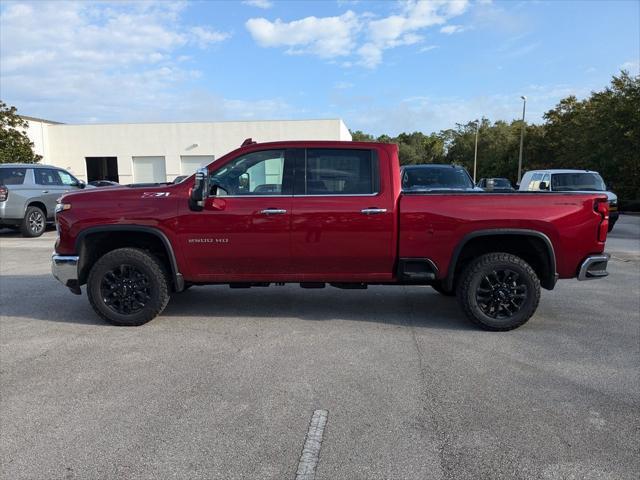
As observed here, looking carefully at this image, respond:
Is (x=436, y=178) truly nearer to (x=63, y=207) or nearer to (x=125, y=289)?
(x=125, y=289)

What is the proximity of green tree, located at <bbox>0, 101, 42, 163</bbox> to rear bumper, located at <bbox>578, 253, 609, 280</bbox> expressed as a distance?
30.9 m

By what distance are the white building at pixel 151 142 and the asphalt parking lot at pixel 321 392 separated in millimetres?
27845

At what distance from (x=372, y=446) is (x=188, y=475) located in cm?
107

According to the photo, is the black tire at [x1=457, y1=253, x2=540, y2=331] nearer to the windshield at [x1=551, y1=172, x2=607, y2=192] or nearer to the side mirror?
the side mirror

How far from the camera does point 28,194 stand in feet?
42.5

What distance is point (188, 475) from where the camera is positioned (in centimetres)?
268

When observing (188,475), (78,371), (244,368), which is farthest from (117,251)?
(188,475)

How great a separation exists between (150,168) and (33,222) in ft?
74.0

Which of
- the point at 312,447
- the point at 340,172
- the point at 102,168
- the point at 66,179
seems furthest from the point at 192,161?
the point at 312,447

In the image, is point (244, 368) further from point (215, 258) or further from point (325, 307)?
point (325, 307)

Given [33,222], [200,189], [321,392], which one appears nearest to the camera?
[321,392]

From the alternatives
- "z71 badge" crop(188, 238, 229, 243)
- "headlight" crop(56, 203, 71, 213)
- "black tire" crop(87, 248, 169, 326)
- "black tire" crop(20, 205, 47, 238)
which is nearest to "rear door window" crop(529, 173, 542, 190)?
"z71 badge" crop(188, 238, 229, 243)

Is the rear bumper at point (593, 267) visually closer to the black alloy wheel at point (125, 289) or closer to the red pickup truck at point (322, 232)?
the red pickup truck at point (322, 232)

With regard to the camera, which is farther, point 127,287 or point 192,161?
point 192,161
